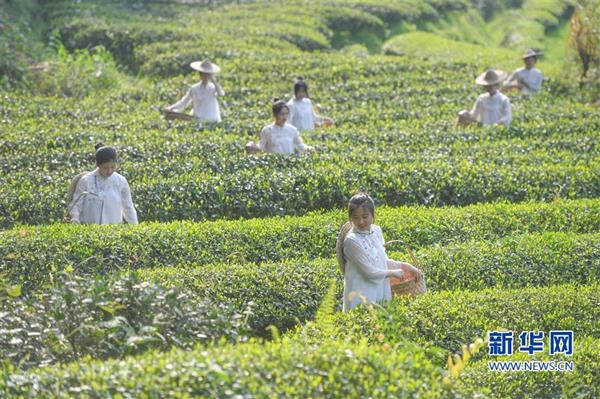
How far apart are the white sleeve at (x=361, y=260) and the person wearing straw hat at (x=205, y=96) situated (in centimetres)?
954

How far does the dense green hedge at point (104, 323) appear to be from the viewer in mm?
7758

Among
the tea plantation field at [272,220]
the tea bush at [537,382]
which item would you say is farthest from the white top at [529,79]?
the tea bush at [537,382]

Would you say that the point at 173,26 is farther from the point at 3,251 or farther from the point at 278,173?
the point at 3,251

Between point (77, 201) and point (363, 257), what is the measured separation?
431cm

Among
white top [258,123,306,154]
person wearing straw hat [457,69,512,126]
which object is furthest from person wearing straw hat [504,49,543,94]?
white top [258,123,306,154]

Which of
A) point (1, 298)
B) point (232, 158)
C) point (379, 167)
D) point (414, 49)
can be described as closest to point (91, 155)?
point (232, 158)

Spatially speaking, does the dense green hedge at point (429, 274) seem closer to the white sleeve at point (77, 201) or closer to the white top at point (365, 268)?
the white top at point (365, 268)

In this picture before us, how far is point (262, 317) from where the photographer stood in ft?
36.3

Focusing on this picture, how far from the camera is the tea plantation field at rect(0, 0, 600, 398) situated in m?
7.49

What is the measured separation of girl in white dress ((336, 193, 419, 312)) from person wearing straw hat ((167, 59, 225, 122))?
9.42 metres

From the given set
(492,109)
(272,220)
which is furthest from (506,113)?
(272,220)

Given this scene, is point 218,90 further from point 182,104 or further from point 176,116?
point 176,116

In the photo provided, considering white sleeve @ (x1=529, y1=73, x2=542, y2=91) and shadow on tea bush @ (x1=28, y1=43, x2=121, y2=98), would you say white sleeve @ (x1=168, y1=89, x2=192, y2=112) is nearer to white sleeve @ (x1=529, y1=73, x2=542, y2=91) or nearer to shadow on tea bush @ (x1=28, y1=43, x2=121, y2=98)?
shadow on tea bush @ (x1=28, y1=43, x2=121, y2=98)

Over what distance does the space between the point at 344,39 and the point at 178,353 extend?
2691 cm
